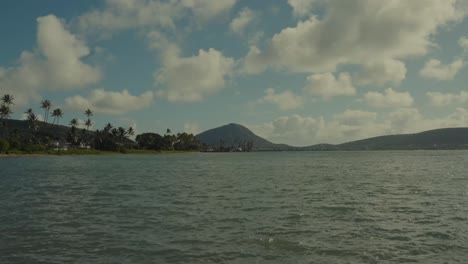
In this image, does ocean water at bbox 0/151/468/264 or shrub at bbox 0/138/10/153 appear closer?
ocean water at bbox 0/151/468/264

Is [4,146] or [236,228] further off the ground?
[4,146]

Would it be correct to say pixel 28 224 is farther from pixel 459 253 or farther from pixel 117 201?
pixel 459 253

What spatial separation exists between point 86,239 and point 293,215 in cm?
1501

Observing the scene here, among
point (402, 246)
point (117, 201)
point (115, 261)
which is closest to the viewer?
point (115, 261)

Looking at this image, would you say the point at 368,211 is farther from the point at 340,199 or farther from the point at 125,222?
the point at 125,222

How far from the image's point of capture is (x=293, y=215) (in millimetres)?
31016

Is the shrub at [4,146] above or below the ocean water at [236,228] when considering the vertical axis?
above

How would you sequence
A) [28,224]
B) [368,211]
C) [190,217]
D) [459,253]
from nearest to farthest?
1. [459,253]
2. [28,224]
3. [190,217]
4. [368,211]

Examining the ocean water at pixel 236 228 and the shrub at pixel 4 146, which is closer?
the ocean water at pixel 236 228

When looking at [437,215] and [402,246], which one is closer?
[402,246]

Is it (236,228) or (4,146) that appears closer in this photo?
(236,228)

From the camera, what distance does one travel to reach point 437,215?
3105cm

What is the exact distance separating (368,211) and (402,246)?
38.8ft

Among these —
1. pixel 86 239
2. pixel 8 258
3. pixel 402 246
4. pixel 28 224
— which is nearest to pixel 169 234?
pixel 86 239
